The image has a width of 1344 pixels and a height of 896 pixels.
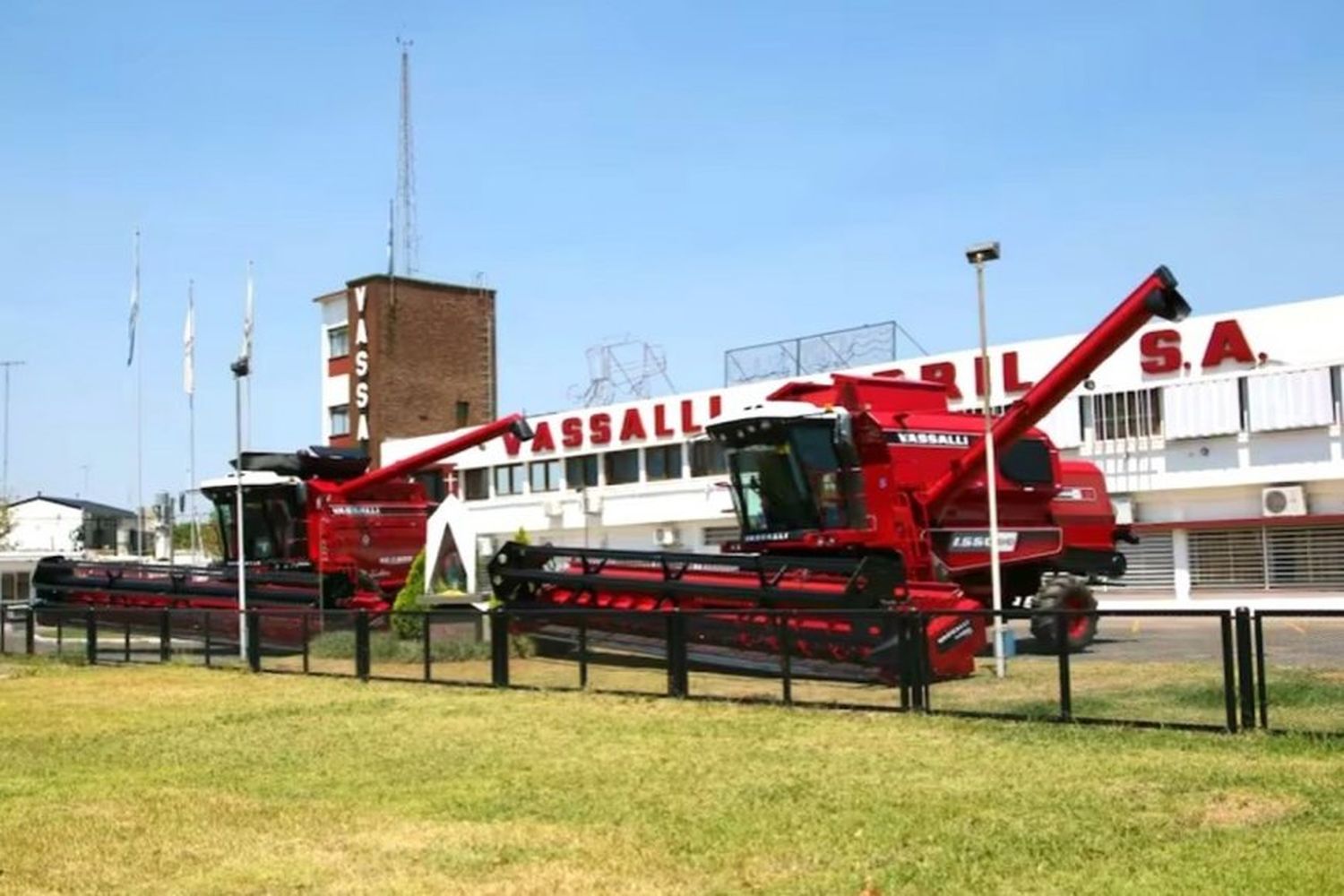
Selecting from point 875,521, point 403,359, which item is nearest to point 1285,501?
point 875,521

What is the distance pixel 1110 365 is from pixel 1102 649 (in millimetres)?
22613

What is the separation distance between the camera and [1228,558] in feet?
112

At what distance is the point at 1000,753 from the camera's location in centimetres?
1163

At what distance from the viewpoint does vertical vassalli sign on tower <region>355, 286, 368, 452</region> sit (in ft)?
194

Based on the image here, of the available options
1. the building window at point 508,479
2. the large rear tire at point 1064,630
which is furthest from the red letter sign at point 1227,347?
the building window at point 508,479

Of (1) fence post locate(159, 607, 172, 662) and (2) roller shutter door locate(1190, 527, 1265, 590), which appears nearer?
(1) fence post locate(159, 607, 172, 662)

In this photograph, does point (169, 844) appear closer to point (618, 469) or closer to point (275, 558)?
point (275, 558)

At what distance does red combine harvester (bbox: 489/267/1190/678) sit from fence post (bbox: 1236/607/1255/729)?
5.87m

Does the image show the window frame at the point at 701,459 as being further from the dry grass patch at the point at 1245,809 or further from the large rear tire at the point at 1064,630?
the dry grass patch at the point at 1245,809

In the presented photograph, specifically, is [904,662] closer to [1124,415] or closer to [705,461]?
[1124,415]

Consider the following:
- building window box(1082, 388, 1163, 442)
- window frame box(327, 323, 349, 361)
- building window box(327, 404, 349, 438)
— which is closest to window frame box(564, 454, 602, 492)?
building window box(327, 404, 349, 438)

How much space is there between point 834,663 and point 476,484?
135ft

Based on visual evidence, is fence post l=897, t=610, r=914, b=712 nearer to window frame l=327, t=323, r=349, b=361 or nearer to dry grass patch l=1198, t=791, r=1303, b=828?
dry grass patch l=1198, t=791, r=1303, b=828

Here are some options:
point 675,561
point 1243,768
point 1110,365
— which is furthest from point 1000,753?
point 1110,365
